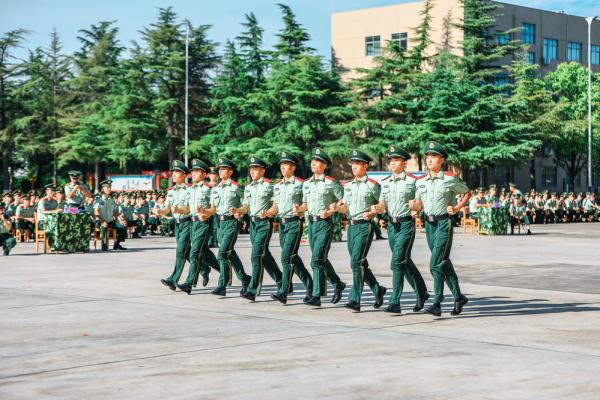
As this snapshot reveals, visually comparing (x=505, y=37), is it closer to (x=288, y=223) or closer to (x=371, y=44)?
(x=371, y=44)

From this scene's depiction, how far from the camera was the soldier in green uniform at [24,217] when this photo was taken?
88.3 ft

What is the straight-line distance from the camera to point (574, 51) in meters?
71.7

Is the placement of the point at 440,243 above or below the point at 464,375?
above

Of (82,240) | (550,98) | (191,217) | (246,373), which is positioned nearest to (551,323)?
(246,373)

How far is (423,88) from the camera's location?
5272 centimetres

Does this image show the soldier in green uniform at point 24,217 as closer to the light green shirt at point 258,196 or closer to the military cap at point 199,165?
the military cap at point 199,165

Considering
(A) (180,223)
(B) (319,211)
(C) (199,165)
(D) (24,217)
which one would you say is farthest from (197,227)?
(D) (24,217)

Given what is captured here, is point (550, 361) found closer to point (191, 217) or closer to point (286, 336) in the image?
point (286, 336)

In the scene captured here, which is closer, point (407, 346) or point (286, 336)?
point (407, 346)

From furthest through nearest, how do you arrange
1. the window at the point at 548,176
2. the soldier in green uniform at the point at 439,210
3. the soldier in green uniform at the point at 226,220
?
the window at the point at 548,176 < the soldier in green uniform at the point at 226,220 < the soldier in green uniform at the point at 439,210

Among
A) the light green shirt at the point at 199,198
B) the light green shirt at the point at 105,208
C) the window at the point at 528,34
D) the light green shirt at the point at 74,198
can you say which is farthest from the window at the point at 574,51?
the light green shirt at the point at 199,198

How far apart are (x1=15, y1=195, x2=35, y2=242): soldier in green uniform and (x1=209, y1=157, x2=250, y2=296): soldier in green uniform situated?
15582 mm

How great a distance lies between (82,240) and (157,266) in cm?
484

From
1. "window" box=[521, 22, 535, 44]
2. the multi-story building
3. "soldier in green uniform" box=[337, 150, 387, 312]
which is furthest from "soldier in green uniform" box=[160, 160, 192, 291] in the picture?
"window" box=[521, 22, 535, 44]
